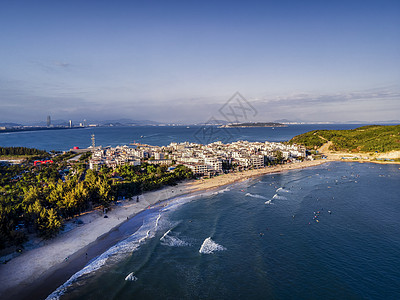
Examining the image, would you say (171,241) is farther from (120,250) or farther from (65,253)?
(65,253)

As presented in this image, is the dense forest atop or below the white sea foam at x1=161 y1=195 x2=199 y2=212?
atop

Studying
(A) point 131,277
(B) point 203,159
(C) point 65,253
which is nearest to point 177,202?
(C) point 65,253

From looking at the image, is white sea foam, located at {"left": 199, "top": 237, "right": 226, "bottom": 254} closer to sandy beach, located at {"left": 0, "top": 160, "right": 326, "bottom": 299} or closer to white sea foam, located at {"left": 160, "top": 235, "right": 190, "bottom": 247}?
white sea foam, located at {"left": 160, "top": 235, "right": 190, "bottom": 247}

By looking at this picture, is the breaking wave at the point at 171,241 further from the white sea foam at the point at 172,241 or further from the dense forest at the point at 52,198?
the dense forest at the point at 52,198

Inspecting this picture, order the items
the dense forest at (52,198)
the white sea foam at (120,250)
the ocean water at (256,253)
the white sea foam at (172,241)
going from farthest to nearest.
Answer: the white sea foam at (172,241)
the dense forest at (52,198)
the white sea foam at (120,250)
the ocean water at (256,253)

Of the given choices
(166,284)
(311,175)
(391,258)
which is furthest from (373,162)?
(166,284)

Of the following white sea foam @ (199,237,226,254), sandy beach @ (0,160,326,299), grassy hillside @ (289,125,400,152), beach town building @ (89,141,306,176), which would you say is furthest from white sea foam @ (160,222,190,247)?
grassy hillside @ (289,125,400,152)

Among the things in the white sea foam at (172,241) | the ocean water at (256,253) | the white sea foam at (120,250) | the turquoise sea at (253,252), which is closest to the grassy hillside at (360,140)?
the ocean water at (256,253)
